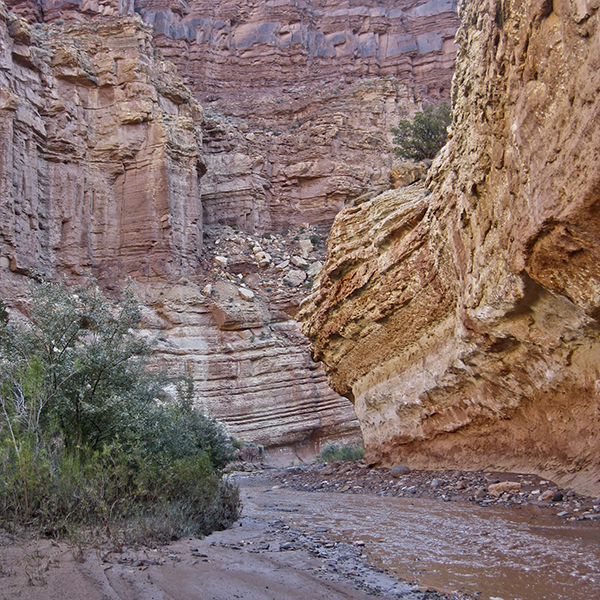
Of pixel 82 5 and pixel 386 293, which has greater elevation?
pixel 82 5

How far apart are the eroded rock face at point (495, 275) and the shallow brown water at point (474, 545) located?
1.41m

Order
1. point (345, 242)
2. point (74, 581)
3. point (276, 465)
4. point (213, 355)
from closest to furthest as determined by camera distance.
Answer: point (74, 581) → point (345, 242) → point (276, 465) → point (213, 355)

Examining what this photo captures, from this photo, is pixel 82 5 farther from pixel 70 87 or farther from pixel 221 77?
pixel 70 87

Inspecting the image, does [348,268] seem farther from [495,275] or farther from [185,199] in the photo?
[185,199]

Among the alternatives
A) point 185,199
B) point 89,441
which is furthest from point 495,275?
point 185,199

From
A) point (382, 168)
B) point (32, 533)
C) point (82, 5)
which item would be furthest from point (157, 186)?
point (82, 5)

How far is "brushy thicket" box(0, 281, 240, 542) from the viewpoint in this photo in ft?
16.9

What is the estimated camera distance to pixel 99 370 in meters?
7.72

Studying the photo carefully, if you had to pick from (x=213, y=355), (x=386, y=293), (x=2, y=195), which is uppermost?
(x=2, y=195)

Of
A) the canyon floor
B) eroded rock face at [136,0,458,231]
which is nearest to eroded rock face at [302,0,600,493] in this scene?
the canyon floor

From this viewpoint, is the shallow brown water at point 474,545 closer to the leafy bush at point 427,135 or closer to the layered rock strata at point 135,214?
the leafy bush at point 427,135

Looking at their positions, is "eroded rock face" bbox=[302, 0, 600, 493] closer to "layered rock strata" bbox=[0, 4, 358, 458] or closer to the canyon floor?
the canyon floor

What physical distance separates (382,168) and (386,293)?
95.6 ft

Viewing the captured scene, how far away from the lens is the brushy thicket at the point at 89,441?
16.9 feet
